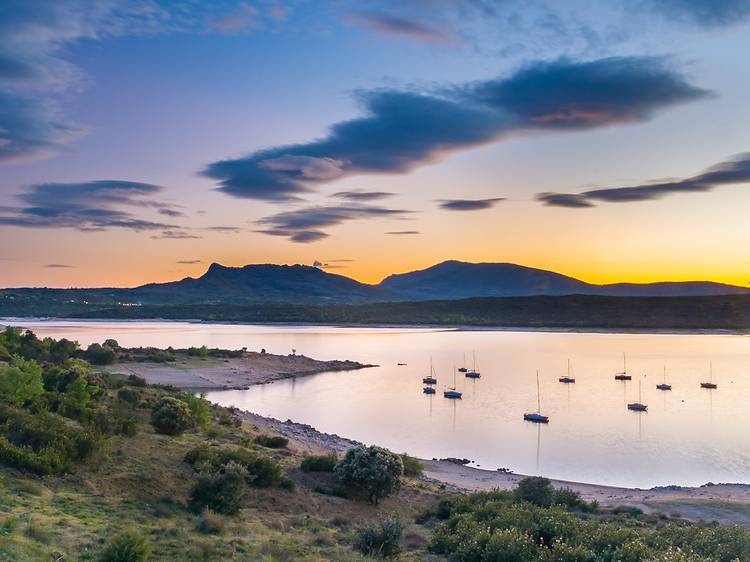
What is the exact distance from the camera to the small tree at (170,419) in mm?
21172

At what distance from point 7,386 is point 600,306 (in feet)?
575

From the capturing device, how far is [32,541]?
9.73 meters

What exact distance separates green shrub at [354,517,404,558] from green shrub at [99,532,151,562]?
170 inches

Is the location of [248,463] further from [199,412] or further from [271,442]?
[199,412]

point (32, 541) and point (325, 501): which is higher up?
point (32, 541)

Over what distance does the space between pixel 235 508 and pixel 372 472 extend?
5099 millimetres

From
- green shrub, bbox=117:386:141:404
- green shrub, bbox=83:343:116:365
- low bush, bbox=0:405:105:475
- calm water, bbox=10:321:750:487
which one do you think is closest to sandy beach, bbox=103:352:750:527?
green shrub, bbox=83:343:116:365

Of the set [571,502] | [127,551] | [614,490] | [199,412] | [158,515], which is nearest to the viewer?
[127,551]

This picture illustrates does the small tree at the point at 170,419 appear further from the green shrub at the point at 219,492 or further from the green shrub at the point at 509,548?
the green shrub at the point at 509,548

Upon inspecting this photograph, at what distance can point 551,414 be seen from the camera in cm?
4659

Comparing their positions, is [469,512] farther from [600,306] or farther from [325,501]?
[600,306]

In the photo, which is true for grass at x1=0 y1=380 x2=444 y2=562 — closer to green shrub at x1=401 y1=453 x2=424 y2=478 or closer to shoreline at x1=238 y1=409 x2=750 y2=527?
green shrub at x1=401 y1=453 x2=424 y2=478

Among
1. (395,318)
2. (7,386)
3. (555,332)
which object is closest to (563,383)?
(7,386)

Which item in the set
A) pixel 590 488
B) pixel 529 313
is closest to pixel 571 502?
pixel 590 488
